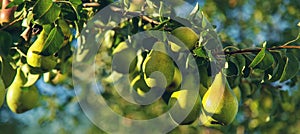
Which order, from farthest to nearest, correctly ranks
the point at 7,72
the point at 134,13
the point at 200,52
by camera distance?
the point at 134,13, the point at 7,72, the point at 200,52

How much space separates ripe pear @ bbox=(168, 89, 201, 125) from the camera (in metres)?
0.91

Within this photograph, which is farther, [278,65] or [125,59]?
[125,59]

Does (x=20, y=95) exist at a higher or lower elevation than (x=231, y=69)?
lower

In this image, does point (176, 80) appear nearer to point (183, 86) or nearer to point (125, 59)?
point (183, 86)

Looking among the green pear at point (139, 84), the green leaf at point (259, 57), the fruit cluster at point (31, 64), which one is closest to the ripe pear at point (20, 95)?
the fruit cluster at point (31, 64)

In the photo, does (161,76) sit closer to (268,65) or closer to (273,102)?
(268,65)

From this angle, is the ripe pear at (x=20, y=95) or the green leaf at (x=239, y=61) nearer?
the green leaf at (x=239, y=61)

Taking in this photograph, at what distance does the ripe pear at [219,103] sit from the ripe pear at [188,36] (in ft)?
0.21

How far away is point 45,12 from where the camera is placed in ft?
2.93

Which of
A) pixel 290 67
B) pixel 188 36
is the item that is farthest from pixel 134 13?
pixel 290 67

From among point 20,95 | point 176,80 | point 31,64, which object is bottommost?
point 20,95

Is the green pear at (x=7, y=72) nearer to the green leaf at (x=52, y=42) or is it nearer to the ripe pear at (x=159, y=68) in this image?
the green leaf at (x=52, y=42)

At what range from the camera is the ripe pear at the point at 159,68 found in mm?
904

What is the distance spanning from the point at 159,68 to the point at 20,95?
0.34m
